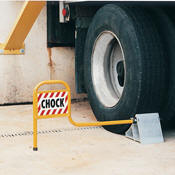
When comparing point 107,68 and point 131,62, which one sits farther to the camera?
point 107,68

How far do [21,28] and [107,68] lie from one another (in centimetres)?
110

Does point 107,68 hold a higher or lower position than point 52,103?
higher

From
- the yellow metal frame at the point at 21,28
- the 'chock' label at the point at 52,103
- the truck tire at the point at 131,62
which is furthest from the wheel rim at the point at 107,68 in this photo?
the 'chock' label at the point at 52,103

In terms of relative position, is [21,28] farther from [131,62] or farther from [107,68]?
[131,62]

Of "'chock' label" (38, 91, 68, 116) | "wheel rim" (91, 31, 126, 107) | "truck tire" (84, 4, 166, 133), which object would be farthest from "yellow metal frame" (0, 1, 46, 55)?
"'chock' label" (38, 91, 68, 116)

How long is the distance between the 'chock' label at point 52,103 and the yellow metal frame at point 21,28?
1.34 meters

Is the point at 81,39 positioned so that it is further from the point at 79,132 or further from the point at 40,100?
the point at 40,100

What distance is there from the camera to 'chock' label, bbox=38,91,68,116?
3.64m

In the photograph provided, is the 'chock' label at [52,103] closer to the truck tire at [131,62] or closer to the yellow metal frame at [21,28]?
the truck tire at [131,62]

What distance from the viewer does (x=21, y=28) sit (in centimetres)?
508

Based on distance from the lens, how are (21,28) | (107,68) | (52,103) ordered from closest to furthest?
(52,103) → (107,68) → (21,28)

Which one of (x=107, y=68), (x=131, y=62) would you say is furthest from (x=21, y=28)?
(x=131, y=62)

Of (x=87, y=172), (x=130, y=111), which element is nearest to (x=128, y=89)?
(x=130, y=111)

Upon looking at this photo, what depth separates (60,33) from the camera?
5.62 metres
